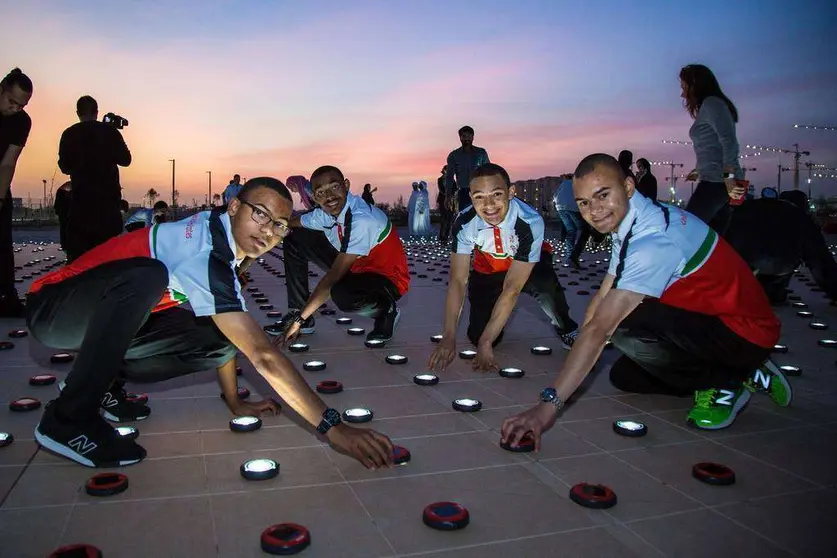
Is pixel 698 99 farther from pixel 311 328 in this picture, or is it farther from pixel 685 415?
pixel 311 328

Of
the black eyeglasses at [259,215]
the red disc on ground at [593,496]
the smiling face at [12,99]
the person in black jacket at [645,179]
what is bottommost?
the red disc on ground at [593,496]

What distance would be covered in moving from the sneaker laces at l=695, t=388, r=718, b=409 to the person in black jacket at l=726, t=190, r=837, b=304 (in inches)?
138

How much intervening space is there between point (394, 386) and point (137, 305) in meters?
1.71

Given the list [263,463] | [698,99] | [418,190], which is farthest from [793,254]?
[418,190]

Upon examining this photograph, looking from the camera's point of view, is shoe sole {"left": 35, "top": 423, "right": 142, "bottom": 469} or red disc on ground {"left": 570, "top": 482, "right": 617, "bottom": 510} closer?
red disc on ground {"left": 570, "top": 482, "right": 617, "bottom": 510}

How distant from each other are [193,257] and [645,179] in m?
9.16

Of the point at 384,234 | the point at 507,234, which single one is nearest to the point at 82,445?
the point at 507,234

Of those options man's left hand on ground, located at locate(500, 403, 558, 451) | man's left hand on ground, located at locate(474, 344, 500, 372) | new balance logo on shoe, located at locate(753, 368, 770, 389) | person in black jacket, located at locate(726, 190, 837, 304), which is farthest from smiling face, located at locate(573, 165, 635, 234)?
person in black jacket, located at locate(726, 190, 837, 304)

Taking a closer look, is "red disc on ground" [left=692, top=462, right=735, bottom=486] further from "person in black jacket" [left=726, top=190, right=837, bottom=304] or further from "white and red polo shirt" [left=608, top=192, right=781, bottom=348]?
"person in black jacket" [left=726, top=190, right=837, bottom=304]

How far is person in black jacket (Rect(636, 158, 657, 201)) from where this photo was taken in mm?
10438

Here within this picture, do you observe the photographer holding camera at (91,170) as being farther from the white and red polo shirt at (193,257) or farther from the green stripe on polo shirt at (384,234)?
the white and red polo shirt at (193,257)

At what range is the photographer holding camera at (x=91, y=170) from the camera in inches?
230

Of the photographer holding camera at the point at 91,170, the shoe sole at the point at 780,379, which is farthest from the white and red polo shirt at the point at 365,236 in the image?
the shoe sole at the point at 780,379

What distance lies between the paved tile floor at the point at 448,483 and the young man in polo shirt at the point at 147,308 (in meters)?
0.17
